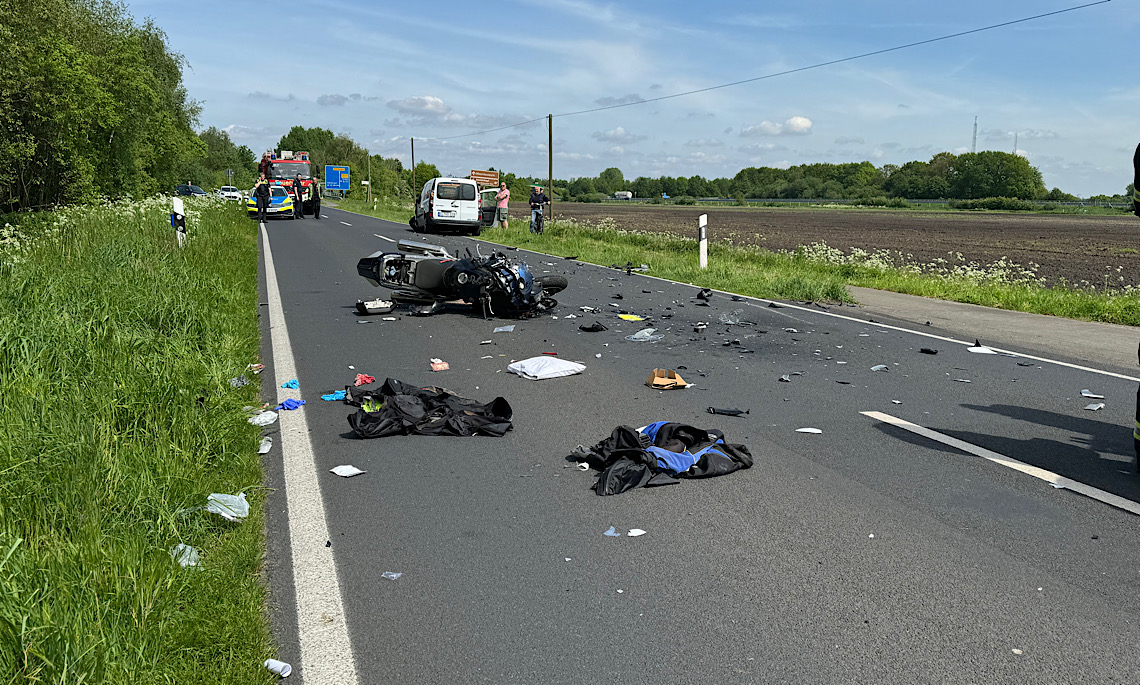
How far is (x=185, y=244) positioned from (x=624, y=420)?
11651 mm

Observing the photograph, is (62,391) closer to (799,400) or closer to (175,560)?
(175,560)

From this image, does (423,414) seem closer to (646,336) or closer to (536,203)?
(646,336)

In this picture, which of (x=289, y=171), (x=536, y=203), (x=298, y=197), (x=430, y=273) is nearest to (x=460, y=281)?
(x=430, y=273)

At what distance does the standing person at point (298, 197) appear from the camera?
41375 millimetres

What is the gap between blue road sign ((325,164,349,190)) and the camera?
85.2 metres

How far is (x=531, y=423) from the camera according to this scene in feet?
20.7

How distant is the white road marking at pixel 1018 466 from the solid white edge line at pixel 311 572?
13.6 ft

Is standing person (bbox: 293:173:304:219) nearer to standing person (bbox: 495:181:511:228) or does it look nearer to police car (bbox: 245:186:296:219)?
police car (bbox: 245:186:296:219)

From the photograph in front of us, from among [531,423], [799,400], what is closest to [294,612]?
[531,423]

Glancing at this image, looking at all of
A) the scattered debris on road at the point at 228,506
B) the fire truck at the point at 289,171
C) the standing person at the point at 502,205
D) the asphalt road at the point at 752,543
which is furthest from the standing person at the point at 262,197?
the scattered debris on road at the point at 228,506

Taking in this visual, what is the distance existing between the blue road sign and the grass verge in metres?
79.6

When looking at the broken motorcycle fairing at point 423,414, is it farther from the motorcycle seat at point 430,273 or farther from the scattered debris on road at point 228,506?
the motorcycle seat at point 430,273

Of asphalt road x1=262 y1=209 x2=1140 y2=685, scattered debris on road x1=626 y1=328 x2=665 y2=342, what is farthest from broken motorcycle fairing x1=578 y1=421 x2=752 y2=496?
scattered debris on road x1=626 y1=328 x2=665 y2=342

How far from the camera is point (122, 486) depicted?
421 cm
